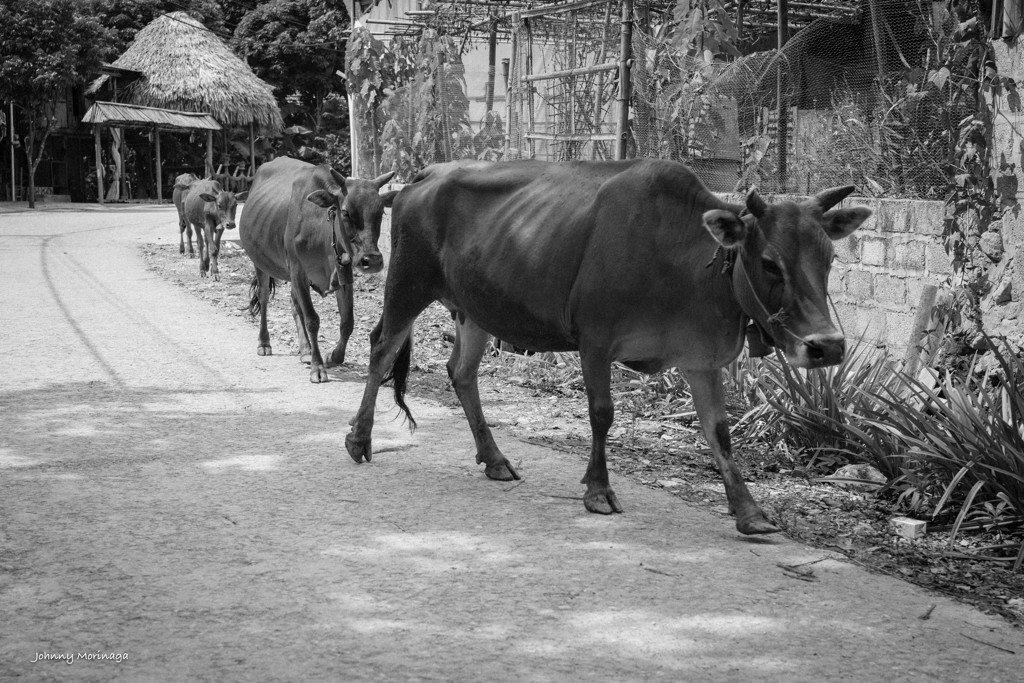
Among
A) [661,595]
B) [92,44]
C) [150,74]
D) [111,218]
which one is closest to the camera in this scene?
[661,595]

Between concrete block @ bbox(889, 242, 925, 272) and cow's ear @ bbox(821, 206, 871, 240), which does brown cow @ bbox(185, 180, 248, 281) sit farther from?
cow's ear @ bbox(821, 206, 871, 240)

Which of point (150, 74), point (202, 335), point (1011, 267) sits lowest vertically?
point (202, 335)

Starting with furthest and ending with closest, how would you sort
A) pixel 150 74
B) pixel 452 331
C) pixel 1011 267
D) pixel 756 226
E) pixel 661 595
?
pixel 150 74, pixel 452 331, pixel 1011 267, pixel 756 226, pixel 661 595

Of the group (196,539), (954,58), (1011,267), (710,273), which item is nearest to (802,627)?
(710,273)

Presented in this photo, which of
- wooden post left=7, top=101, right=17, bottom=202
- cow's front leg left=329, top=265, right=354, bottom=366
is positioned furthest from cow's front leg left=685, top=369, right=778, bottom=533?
wooden post left=7, top=101, right=17, bottom=202

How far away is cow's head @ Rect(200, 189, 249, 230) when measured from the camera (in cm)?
1739

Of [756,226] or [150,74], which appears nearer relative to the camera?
[756,226]

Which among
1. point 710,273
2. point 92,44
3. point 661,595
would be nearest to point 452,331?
point 710,273

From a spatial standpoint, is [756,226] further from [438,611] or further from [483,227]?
[438,611]

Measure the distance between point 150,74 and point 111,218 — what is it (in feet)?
41.1

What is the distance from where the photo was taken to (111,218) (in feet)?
98.1

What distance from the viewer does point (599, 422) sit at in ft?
17.4

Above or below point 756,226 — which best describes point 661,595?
below

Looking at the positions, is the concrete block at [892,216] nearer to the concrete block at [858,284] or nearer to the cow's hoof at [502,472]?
the concrete block at [858,284]
